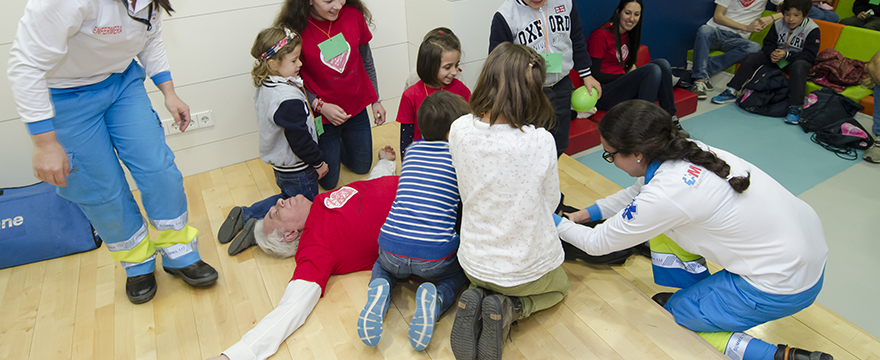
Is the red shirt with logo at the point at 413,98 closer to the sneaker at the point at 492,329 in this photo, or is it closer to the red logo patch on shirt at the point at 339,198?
the red logo patch on shirt at the point at 339,198

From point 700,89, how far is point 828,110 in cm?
90

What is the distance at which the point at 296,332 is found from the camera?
1.82 metres

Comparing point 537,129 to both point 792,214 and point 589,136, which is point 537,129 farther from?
point 589,136

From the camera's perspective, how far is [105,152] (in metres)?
1.74

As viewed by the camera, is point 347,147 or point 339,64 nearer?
point 339,64

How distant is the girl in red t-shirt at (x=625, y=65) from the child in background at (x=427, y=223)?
78.9 inches

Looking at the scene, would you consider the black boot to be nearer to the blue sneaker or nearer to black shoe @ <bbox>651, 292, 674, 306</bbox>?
black shoe @ <bbox>651, 292, 674, 306</bbox>

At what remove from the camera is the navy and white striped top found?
5.74 ft

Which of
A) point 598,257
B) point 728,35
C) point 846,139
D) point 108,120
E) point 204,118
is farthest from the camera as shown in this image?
point 728,35

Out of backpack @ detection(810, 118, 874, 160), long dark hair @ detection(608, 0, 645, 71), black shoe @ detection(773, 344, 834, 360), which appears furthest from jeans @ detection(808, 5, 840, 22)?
black shoe @ detection(773, 344, 834, 360)

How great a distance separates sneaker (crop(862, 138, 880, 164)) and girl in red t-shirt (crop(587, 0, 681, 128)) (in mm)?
1208

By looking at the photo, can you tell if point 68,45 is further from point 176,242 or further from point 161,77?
point 176,242

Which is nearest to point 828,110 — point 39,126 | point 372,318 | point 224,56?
point 372,318

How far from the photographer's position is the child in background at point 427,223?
5.65ft
